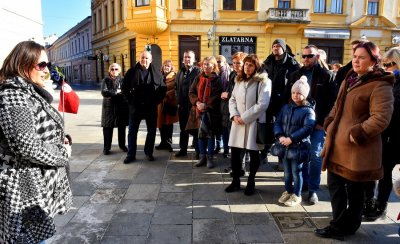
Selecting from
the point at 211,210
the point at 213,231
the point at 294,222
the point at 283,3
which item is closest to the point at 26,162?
the point at 213,231

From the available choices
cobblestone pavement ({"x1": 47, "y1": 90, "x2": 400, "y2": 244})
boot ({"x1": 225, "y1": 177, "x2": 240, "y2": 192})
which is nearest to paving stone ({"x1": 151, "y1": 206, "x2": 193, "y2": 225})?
cobblestone pavement ({"x1": 47, "y1": 90, "x2": 400, "y2": 244})

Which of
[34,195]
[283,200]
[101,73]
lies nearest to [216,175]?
[283,200]

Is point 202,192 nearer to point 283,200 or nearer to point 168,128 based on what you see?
point 283,200

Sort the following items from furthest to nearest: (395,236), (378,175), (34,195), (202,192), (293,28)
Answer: (293,28), (202,192), (395,236), (378,175), (34,195)

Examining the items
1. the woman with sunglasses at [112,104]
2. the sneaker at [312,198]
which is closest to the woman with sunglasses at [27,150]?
the sneaker at [312,198]

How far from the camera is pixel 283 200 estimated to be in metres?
4.16

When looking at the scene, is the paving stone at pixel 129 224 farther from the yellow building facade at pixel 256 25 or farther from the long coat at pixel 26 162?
the yellow building facade at pixel 256 25

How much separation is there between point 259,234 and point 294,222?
1.76 feet

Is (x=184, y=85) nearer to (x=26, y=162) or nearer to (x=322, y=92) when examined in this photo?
(x=322, y=92)

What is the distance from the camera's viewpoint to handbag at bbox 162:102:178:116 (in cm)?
690

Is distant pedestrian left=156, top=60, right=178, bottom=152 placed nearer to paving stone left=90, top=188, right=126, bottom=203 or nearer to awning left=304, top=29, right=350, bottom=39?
paving stone left=90, top=188, right=126, bottom=203

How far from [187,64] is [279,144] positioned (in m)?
2.83

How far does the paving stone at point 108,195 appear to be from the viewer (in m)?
4.28

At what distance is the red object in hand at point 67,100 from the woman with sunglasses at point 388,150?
3.34 metres
